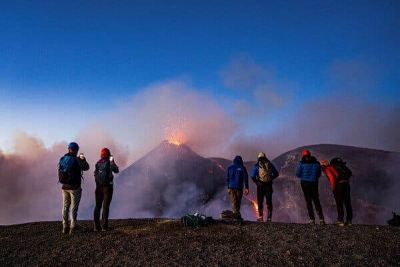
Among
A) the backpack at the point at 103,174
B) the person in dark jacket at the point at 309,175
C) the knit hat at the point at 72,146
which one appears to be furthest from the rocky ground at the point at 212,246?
the knit hat at the point at 72,146

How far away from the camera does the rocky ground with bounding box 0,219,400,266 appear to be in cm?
844

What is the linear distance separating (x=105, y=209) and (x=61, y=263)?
3235mm

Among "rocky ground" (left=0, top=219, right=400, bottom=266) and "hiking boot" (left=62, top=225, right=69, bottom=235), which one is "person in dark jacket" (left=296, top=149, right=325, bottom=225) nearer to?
"rocky ground" (left=0, top=219, right=400, bottom=266)

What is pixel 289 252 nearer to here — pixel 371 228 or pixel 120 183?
pixel 371 228

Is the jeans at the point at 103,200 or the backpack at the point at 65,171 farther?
the jeans at the point at 103,200

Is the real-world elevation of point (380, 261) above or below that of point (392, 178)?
below

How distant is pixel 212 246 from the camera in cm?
941

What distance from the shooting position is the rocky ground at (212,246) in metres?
8.44

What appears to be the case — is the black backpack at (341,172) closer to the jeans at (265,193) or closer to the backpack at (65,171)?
the jeans at (265,193)

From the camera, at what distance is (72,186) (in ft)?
38.4

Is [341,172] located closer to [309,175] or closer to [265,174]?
[309,175]

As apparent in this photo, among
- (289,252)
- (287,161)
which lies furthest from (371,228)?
(287,161)

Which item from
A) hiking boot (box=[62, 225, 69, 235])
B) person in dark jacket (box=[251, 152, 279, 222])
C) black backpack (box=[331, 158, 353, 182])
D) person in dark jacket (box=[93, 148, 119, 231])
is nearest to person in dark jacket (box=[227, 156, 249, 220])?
person in dark jacket (box=[251, 152, 279, 222])

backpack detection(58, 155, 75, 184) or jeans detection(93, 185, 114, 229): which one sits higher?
backpack detection(58, 155, 75, 184)
